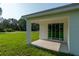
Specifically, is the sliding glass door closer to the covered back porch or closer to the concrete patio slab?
the covered back porch

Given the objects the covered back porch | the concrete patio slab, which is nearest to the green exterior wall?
the concrete patio slab

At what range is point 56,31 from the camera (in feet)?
62.5

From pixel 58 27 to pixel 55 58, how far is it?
10.0 meters

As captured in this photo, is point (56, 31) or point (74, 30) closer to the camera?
point (74, 30)

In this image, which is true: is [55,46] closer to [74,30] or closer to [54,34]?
[74,30]

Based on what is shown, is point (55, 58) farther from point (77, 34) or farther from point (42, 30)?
point (42, 30)

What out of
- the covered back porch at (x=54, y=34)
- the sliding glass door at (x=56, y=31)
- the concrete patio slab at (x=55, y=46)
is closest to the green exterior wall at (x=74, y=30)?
→ the concrete patio slab at (x=55, y=46)

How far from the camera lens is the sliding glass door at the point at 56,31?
1836 centimetres

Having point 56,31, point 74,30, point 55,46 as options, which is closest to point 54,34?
point 56,31

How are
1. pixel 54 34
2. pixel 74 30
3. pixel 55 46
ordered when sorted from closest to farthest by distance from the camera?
pixel 74 30 → pixel 55 46 → pixel 54 34

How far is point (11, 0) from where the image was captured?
1519 cm

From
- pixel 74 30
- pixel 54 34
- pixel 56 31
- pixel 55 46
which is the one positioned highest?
pixel 74 30

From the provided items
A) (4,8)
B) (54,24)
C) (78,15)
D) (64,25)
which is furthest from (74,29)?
(4,8)

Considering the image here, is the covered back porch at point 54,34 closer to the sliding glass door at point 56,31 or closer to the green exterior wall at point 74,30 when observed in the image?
the sliding glass door at point 56,31
